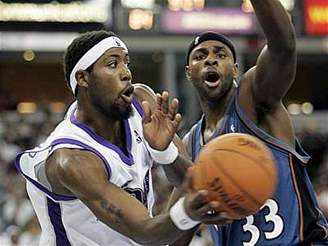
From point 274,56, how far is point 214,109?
689mm

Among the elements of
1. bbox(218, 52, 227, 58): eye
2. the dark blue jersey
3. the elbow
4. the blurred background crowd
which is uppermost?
the elbow

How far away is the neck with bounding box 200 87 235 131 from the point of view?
4961mm

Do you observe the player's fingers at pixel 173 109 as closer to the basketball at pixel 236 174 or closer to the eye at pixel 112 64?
the basketball at pixel 236 174

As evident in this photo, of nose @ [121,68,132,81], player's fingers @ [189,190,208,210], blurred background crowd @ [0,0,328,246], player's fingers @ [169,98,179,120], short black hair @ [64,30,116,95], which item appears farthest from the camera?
blurred background crowd @ [0,0,328,246]

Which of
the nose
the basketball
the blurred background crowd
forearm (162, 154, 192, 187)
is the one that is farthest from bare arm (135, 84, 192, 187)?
the blurred background crowd

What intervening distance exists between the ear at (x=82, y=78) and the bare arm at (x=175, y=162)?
39 centimetres

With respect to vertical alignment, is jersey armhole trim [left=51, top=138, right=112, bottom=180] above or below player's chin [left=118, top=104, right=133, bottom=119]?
below

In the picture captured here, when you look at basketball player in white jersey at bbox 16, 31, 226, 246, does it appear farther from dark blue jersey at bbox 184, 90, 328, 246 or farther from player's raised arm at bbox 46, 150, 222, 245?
dark blue jersey at bbox 184, 90, 328, 246

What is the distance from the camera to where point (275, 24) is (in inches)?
172

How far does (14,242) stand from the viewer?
8734mm

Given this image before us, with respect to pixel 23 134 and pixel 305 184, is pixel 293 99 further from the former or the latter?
pixel 305 184

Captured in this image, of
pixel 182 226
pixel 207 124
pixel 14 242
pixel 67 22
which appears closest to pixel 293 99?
pixel 67 22

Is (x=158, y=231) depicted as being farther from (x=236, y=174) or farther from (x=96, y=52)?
(x=96, y=52)

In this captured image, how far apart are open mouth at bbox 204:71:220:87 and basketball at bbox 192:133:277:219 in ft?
3.24
